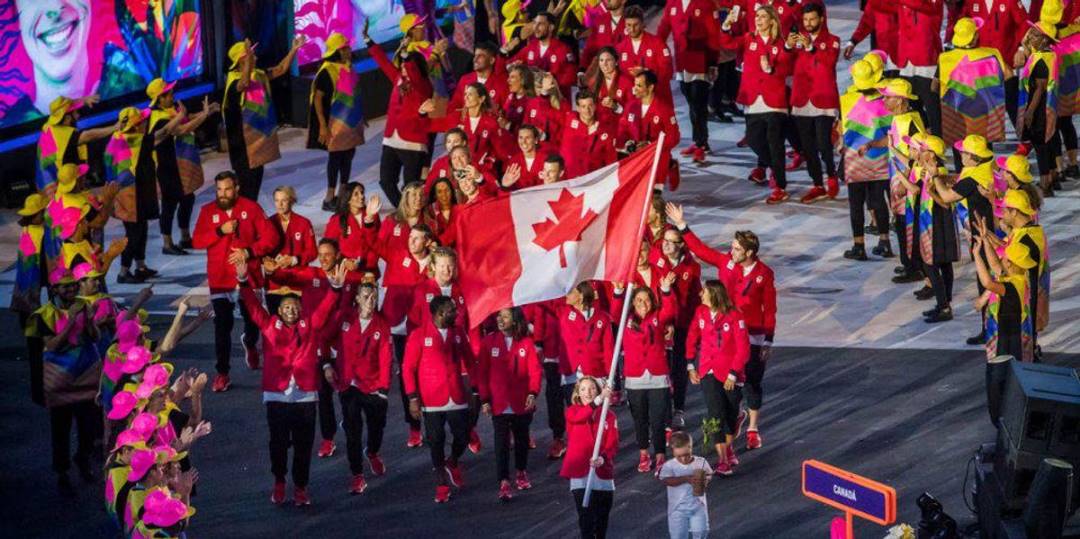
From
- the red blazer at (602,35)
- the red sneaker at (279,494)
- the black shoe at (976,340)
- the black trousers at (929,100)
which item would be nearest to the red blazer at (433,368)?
the red sneaker at (279,494)

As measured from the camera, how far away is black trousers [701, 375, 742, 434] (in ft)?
55.3

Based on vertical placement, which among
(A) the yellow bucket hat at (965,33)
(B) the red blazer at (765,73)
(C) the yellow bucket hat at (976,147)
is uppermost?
(A) the yellow bucket hat at (965,33)

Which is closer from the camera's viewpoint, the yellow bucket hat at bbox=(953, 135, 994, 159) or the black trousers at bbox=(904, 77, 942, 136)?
the yellow bucket hat at bbox=(953, 135, 994, 159)

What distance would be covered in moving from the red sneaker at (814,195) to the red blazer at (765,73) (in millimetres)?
1091

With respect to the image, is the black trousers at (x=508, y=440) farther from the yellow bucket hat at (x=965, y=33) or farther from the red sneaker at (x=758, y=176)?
the red sneaker at (x=758, y=176)

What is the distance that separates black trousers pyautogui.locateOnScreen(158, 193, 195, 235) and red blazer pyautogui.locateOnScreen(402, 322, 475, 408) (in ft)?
22.2

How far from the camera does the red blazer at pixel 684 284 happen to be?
17.6 meters

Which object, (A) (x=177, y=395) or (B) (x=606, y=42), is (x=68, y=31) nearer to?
(B) (x=606, y=42)

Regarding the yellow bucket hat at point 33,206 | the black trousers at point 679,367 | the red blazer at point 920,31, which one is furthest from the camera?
the red blazer at point 920,31

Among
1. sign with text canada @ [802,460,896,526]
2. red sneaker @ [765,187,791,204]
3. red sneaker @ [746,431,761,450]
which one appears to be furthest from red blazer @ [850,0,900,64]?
sign with text canada @ [802,460,896,526]

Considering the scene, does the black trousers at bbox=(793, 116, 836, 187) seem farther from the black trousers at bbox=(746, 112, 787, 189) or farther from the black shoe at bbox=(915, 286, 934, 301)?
the black shoe at bbox=(915, 286, 934, 301)

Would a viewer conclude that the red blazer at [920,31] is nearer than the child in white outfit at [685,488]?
No

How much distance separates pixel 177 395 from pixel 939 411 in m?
6.32

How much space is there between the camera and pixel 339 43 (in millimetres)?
23406
